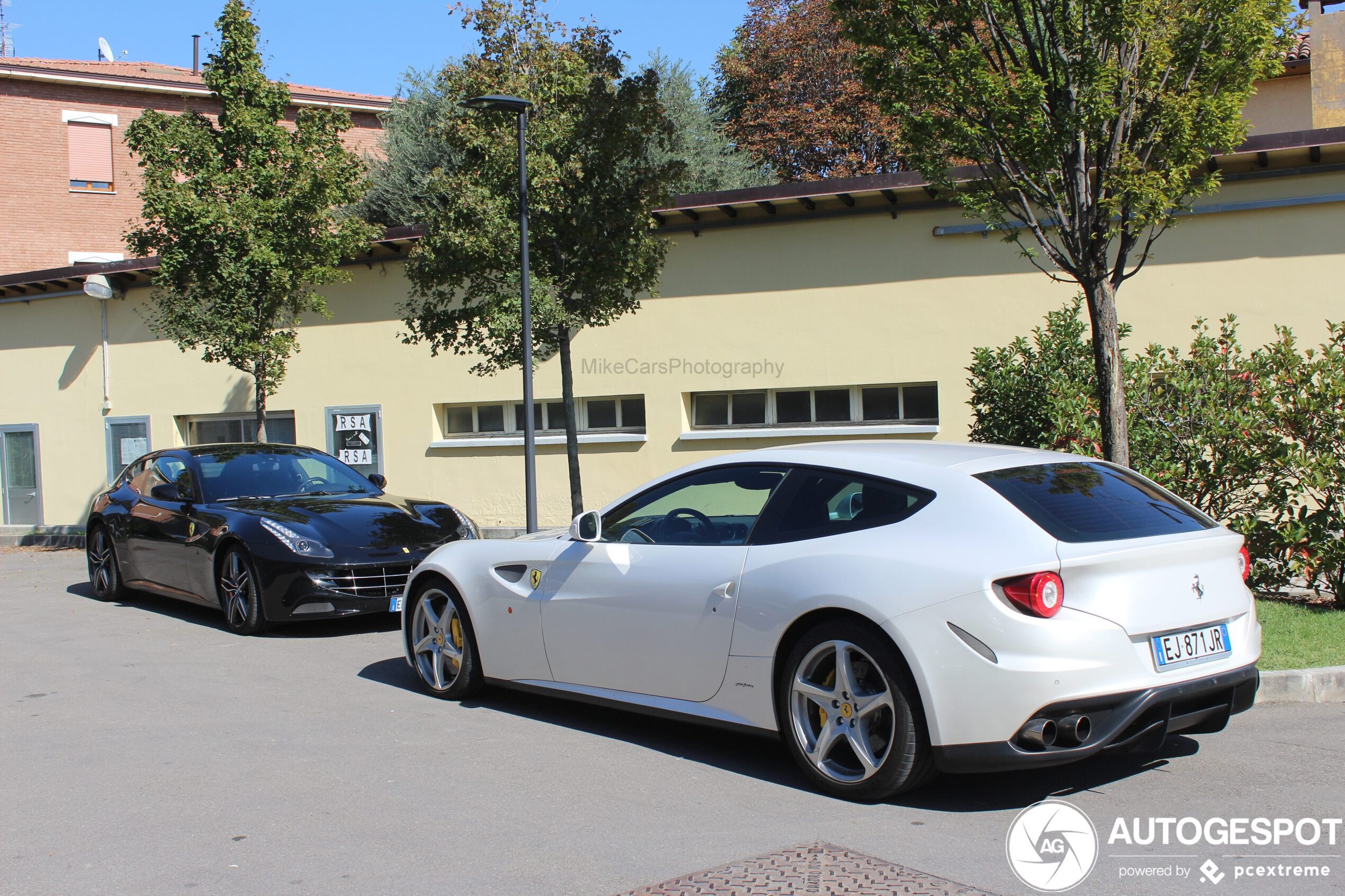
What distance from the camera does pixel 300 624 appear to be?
9.80 m

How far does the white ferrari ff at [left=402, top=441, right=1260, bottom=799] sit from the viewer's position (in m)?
4.22

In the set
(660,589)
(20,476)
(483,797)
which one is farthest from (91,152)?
(483,797)

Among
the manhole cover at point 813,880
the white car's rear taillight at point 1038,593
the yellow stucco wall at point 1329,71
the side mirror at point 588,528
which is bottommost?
Result: the manhole cover at point 813,880

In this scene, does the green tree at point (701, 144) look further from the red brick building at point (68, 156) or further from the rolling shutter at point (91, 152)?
the rolling shutter at point (91, 152)

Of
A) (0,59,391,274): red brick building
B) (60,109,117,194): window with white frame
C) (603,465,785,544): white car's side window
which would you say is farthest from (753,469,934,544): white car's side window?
(60,109,117,194): window with white frame

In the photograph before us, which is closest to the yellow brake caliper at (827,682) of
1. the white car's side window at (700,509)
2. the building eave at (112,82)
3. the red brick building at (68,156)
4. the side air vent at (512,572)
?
the white car's side window at (700,509)

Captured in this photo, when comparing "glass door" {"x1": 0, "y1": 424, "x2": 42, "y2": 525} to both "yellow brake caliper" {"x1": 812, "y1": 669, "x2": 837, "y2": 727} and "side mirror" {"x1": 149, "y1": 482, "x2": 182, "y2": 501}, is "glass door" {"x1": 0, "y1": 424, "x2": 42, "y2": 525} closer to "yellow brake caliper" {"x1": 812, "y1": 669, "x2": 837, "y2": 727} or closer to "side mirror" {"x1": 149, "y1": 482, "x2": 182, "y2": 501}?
"side mirror" {"x1": 149, "y1": 482, "x2": 182, "y2": 501}

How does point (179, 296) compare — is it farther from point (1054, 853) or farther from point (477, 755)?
point (1054, 853)

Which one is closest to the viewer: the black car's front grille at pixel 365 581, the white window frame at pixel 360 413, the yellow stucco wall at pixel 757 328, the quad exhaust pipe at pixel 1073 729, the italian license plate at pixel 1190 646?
the quad exhaust pipe at pixel 1073 729

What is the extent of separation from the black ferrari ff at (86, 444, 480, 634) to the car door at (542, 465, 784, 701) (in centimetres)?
334

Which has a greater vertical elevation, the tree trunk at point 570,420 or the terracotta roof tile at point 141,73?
the terracotta roof tile at point 141,73

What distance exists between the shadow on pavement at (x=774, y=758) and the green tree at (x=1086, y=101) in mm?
3310

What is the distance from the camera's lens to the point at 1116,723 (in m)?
4.20

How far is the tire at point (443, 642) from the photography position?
6.52 meters
